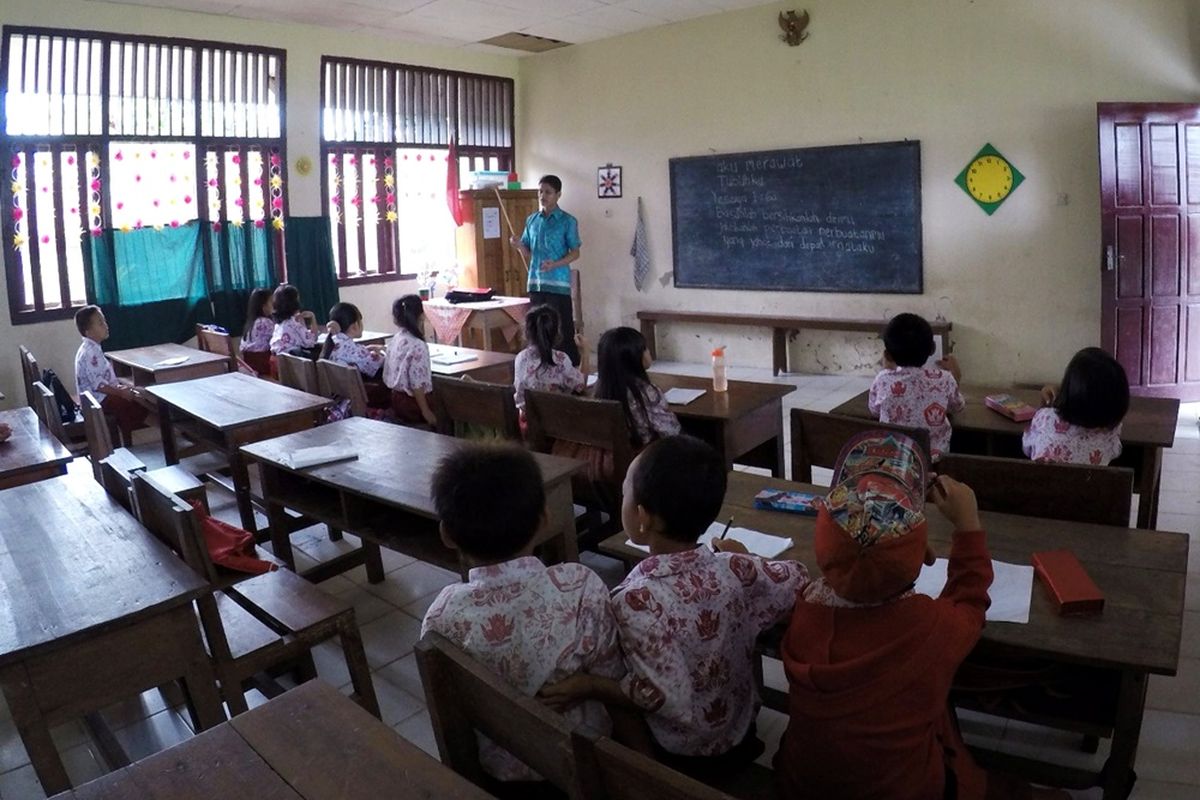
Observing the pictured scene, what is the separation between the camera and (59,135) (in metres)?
5.72

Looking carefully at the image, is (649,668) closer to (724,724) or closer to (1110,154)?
(724,724)

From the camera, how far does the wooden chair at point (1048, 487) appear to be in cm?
186

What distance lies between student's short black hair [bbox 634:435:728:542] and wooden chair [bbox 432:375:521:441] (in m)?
1.60

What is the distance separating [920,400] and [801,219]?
13.4 ft

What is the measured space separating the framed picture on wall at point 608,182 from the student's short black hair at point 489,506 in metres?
6.60

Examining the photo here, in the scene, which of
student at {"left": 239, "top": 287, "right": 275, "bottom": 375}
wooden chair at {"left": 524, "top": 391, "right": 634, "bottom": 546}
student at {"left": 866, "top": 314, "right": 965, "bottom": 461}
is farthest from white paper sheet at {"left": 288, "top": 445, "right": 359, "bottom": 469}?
student at {"left": 239, "top": 287, "right": 275, "bottom": 375}

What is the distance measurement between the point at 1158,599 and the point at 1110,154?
178 inches

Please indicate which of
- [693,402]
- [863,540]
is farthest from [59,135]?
[863,540]

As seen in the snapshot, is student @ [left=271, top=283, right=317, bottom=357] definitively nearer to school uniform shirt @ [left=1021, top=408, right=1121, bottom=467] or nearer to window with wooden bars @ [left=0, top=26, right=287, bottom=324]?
window with wooden bars @ [left=0, top=26, right=287, bottom=324]

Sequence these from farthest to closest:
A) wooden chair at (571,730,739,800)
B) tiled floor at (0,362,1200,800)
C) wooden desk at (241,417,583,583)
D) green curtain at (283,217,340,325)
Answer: green curtain at (283,217,340,325), wooden desk at (241,417,583,583), tiled floor at (0,362,1200,800), wooden chair at (571,730,739,800)

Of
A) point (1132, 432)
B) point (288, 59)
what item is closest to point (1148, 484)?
point (1132, 432)

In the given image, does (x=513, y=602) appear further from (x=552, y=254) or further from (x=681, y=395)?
(x=552, y=254)

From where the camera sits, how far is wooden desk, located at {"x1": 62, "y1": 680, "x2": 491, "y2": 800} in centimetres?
113

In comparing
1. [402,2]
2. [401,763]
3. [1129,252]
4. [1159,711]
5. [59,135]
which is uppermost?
[402,2]
